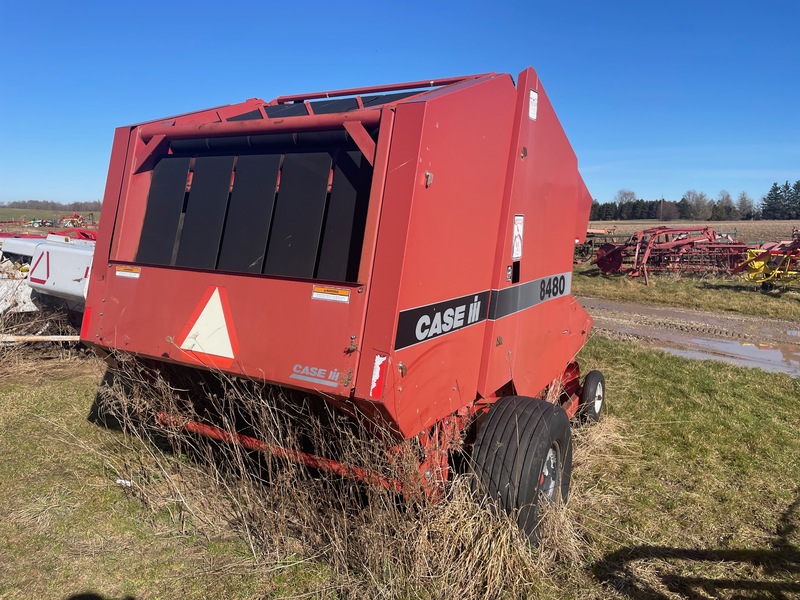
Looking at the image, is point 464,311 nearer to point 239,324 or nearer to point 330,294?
point 330,294

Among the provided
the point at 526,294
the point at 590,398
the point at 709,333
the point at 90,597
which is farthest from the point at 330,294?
the point at 709,333

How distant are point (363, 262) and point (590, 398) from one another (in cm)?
359

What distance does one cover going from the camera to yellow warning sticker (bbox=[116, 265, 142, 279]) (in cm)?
308

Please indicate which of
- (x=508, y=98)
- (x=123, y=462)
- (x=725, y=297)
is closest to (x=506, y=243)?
(x=508, y=98)

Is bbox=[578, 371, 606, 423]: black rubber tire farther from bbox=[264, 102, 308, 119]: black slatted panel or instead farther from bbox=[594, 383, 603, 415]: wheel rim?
bbox=[264, 102, 308, 119]: black slatted panel

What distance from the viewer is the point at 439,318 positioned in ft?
8.77

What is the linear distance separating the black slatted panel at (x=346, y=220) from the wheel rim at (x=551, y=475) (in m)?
1.64

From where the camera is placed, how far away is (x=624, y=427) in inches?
210

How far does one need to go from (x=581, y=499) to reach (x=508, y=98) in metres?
2.66

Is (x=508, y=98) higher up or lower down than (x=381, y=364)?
higher up

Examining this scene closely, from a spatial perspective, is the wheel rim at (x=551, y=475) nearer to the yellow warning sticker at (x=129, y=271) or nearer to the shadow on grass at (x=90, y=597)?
the shadow on grass at (x=90, y=597)

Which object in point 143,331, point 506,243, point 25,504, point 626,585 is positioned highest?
point 506,243

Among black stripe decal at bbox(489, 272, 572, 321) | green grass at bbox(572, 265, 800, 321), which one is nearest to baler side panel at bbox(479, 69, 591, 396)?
black stripe decal at bbox(489, 272, 572, 321)

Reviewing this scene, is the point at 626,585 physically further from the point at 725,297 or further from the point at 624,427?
the point at 725,297
